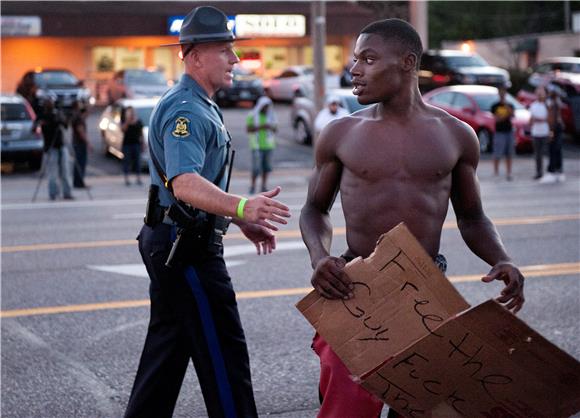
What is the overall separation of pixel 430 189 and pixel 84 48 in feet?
144

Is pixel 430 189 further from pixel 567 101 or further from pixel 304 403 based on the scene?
pixel 567 101

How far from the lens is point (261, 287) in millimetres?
9508

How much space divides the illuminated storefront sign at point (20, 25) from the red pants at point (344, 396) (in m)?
41.1

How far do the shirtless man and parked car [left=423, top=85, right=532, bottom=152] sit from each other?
2148 cm

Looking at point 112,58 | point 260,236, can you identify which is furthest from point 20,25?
point 260,236

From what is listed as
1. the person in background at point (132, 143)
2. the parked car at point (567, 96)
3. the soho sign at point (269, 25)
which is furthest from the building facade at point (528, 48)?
the person in background at point (132, 143)

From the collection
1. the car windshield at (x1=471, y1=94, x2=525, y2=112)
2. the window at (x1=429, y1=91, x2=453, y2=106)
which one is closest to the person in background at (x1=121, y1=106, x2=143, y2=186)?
the window at (x1=429, y1=91, x2=453, y2=106)

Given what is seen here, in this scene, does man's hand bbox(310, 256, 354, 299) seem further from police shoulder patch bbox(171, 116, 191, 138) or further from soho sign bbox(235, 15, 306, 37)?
soho sign bbox(235, 15, 306, 37)

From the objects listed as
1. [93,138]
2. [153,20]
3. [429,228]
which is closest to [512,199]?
[429,228]

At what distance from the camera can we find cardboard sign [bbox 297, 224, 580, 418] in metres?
3.48

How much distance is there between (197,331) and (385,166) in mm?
1088

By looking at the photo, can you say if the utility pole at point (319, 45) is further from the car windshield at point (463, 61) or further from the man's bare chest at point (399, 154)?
the man's bare chest at point (399, 154)

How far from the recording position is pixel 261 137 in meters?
19.5

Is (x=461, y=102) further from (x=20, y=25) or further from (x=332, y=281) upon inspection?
(x=332, y=281)
